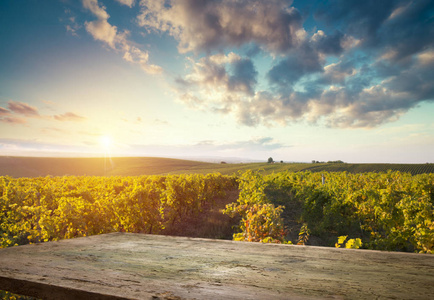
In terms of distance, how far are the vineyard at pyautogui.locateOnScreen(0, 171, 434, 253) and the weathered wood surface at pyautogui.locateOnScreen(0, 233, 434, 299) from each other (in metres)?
1.70

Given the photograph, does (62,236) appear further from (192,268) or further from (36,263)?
(192,268)

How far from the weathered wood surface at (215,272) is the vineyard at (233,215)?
1.70 m

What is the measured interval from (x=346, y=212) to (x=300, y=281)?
32.1 ft

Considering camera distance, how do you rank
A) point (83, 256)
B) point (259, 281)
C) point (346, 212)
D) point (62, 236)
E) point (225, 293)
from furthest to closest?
point (346, 212) < point (62, 236) < point (83, 256) < point (259, 281) < point (225, 293)

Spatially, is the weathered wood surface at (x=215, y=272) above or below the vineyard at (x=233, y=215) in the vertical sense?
above

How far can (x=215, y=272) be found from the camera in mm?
1194

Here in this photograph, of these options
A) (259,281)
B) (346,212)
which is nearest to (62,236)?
(259,281)

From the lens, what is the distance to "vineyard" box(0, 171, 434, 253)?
5.40 m

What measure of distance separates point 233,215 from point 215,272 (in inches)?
240

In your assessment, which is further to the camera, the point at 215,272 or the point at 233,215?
the point at 233,215

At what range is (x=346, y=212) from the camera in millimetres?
9273

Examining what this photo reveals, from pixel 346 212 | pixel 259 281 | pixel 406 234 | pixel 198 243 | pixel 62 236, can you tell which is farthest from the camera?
pixel 346 212

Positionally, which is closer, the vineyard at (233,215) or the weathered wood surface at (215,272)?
the weathered wood surface at (215,272)

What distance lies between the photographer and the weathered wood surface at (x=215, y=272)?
95cm
